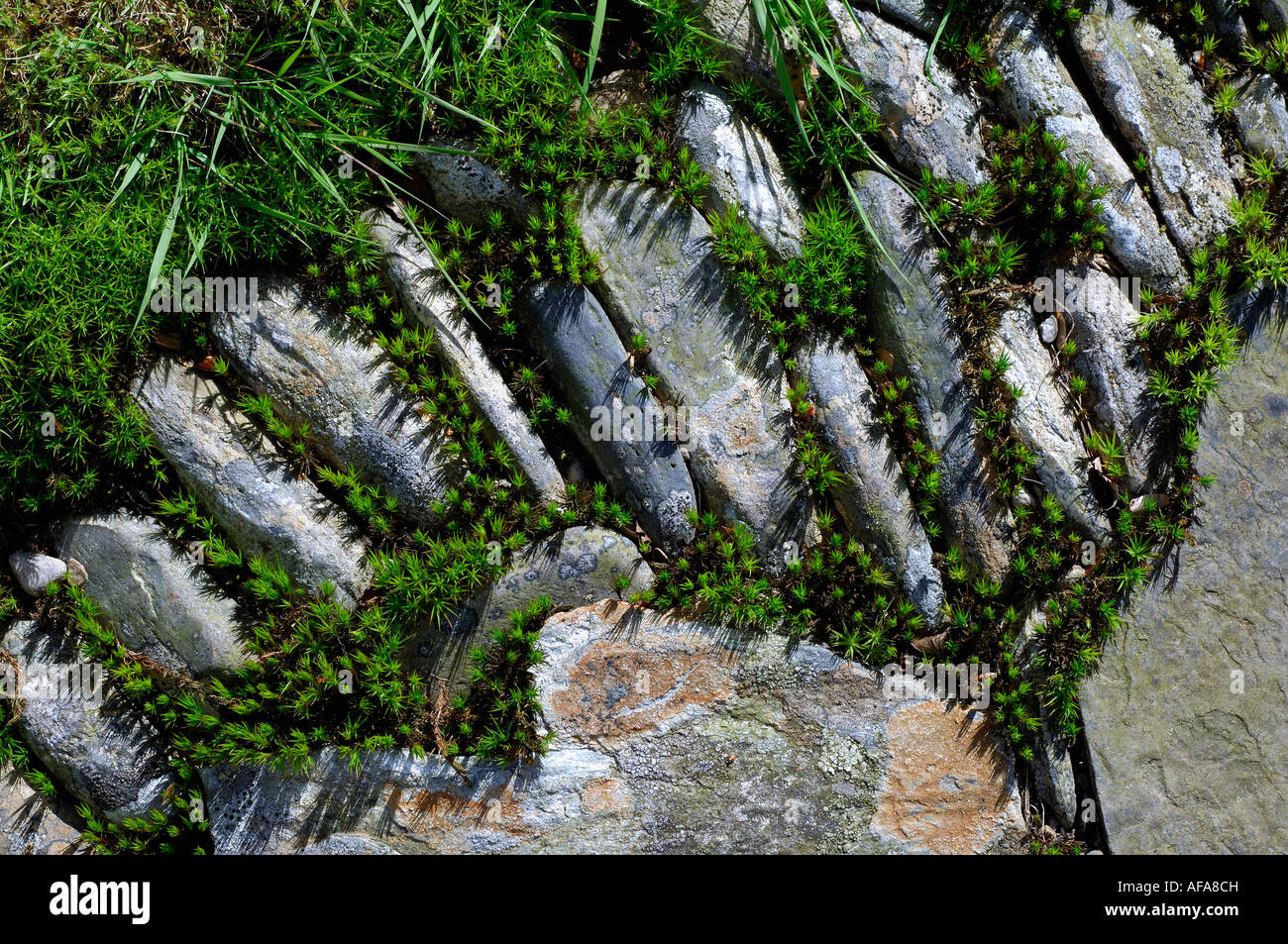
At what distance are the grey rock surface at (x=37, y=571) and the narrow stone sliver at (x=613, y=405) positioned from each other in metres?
3.18

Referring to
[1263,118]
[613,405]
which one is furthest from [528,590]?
[1263,118]

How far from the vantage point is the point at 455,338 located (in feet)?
16.8

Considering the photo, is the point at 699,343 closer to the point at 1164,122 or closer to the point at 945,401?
the point at 945,401

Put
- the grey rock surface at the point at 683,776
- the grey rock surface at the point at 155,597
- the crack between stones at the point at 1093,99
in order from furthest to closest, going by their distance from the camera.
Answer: the crack between stones at the point at 1093,99 < the grey rock surface at the point at 155,597 < the grey rock surface at the point at 683,776

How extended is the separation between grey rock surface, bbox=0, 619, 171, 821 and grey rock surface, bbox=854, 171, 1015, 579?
16.5 ft

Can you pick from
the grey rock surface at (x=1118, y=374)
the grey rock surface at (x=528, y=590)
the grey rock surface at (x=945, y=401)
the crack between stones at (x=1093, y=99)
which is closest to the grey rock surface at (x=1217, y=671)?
the grey rock surface at (x=1118, y=374)

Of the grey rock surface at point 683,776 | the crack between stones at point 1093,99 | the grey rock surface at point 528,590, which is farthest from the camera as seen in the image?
the crack between stones at point 1093,99

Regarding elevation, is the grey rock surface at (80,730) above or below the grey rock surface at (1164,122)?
below

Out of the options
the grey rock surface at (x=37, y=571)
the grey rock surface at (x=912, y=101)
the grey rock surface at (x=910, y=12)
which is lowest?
the grey rock surface at (x=37, y=571)

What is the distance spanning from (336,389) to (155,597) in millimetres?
1621

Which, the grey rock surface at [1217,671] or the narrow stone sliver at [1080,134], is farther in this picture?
the narrow stone sliver at [1080,134]

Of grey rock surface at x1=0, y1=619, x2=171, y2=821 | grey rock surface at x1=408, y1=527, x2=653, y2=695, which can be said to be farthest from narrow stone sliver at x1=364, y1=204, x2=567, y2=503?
grey rock surface at x1=0, y1=619, x2=171, y2=821

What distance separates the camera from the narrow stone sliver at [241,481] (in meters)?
4.99

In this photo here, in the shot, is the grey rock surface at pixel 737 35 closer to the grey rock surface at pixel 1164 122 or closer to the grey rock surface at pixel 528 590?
the grey rock surface at pixel 1164 122
